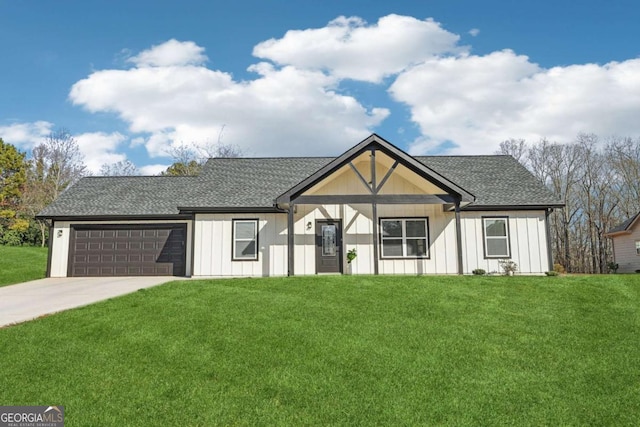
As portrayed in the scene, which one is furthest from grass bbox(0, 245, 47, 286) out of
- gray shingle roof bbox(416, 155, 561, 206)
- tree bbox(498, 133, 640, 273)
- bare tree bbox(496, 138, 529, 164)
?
bare tree bbox(496, 138, 529, 164)

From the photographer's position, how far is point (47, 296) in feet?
37.5

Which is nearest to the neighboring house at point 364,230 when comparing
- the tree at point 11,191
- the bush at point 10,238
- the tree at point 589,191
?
the bush at point 10,238

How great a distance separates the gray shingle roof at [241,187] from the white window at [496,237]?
0.69 meters

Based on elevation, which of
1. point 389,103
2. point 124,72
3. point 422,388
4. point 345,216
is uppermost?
point 124,72

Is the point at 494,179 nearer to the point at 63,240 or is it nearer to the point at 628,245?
the point at 628,245

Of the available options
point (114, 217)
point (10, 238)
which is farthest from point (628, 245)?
point (10, 238)

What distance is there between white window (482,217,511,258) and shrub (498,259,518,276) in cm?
20

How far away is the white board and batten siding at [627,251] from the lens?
22.9m

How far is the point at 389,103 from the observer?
68.6 feet

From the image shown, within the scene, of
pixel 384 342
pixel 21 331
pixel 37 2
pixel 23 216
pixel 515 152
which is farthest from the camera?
pixel 515 152

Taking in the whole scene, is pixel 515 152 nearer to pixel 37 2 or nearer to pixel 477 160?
pixel 477 160

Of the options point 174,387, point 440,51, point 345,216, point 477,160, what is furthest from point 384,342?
point 477,160

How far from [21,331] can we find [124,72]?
642 inches

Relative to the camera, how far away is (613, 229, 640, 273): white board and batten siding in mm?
22875
